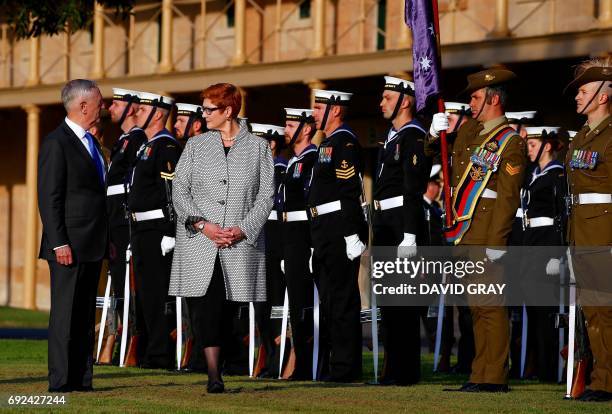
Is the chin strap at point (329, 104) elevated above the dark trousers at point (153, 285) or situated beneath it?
elevated above

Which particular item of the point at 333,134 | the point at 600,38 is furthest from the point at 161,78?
the point at 333,134

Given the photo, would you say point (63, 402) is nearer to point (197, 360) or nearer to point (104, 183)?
point (104, 183)

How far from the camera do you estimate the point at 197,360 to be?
12266 millimetres

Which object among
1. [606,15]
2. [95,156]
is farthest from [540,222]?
[606,15]

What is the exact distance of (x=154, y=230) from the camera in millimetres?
12922

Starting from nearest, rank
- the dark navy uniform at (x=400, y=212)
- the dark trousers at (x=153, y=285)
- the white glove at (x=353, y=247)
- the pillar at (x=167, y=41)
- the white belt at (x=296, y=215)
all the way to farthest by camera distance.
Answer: the dark navy uniform at (x=400, y=212)
the white glove at (x=353, y=247)
the white belt at (x=296, y=215)
the dark trousers at (x=153, y=285)
the pillar at (x=167, y=41)

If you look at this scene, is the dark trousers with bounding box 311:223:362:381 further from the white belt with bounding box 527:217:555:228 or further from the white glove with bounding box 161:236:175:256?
the white belt with bounding box 527:217:555:228

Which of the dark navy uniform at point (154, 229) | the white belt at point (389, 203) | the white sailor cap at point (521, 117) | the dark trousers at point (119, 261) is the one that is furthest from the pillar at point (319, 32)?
the white belt at point (389, 203)

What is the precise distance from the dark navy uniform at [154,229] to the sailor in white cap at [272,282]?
2.55ft

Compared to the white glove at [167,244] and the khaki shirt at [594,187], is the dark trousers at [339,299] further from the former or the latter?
the khaki shirt at [594,187]

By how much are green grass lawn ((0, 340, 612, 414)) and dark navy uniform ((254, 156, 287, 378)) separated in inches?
24.0

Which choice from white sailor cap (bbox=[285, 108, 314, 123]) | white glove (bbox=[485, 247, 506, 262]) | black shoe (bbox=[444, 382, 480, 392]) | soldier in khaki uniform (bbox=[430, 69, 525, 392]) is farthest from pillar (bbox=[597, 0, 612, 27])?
black shoe (bbox=[444, 382, 480, 392])

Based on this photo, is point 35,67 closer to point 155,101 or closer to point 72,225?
point 155,101

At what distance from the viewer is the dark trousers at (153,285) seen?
42.4 ft
